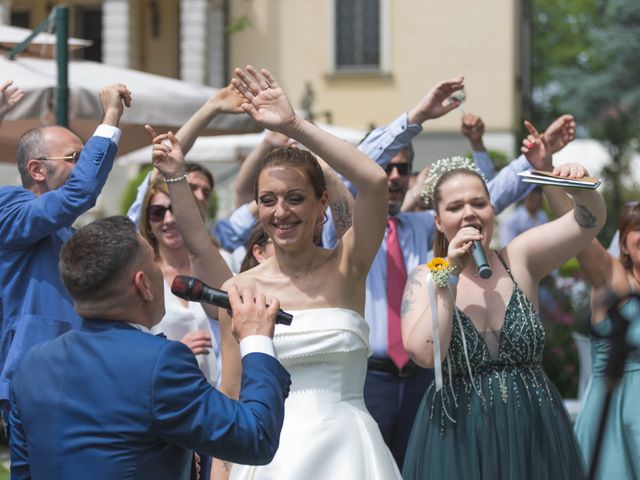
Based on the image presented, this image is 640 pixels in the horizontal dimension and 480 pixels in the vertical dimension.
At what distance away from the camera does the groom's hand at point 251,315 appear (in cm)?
310

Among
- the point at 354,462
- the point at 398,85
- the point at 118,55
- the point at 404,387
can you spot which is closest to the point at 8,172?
the point at 118,55

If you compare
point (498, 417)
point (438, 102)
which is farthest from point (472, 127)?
point (498, 417)

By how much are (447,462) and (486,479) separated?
168 mm

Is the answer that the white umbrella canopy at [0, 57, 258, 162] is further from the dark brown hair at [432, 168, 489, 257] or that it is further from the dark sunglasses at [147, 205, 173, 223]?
the dark brown hair at [432, 168, 489, 257]

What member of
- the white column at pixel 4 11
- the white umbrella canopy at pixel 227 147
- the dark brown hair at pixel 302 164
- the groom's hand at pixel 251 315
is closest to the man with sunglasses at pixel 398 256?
the dark brown hair at pixel 302 164

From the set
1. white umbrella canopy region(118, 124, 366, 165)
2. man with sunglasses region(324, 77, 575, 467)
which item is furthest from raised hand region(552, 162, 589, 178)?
white umbrella canopy region(118, 124, 366, 165)

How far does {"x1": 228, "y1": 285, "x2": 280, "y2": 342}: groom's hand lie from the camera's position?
3.10 metres

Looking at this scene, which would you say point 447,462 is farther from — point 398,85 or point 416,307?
point 398,85

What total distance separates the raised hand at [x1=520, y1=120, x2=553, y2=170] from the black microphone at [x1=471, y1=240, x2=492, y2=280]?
83cm

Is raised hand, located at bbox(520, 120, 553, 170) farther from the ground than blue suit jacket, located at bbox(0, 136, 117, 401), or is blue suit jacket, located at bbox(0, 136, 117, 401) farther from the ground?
raised hand, located at bbox(520, 120, 553, 170)

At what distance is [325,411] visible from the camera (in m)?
4.08

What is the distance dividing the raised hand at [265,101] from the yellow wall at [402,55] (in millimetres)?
20886

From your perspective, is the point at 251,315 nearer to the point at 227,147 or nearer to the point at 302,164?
the point at 302,164

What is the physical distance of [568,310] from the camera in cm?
1178
